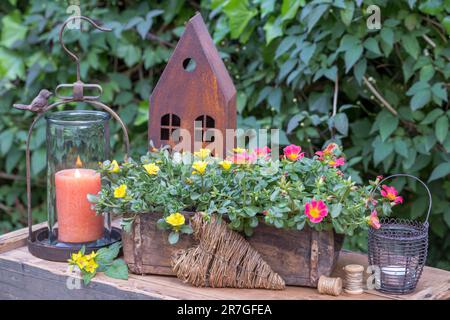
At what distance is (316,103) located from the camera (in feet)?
8.54

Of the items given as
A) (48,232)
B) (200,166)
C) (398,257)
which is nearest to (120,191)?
(200,166)

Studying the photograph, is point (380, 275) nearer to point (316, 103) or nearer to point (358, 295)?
point (358, 295)

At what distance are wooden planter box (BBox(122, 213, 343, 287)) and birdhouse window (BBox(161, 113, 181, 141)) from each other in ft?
1.15

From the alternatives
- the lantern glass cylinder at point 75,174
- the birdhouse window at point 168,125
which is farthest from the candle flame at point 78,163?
the birdhouse window at point 168,125

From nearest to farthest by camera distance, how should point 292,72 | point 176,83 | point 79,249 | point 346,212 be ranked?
point 346,212 → point 79,249 → point 176,83 → point 292,72

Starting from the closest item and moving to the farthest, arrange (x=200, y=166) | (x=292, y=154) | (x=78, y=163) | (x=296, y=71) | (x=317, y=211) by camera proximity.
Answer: (x=317, y=211), (x=200, y=166), (x=292, y=154), (x=78, y=163), (x=296, y=71)

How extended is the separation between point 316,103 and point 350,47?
1.00ft

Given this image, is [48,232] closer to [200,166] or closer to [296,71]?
[200,166]

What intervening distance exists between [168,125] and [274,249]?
1.70 feet

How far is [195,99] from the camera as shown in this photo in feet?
6.10

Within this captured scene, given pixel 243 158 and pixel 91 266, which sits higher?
pixel 243 158

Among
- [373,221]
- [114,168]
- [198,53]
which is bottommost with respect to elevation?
[373,221]

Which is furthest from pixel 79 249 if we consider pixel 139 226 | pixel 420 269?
pixel 420 269

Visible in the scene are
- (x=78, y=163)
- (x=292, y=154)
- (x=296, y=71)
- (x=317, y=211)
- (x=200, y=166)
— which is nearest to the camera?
(x=317, y=211)
